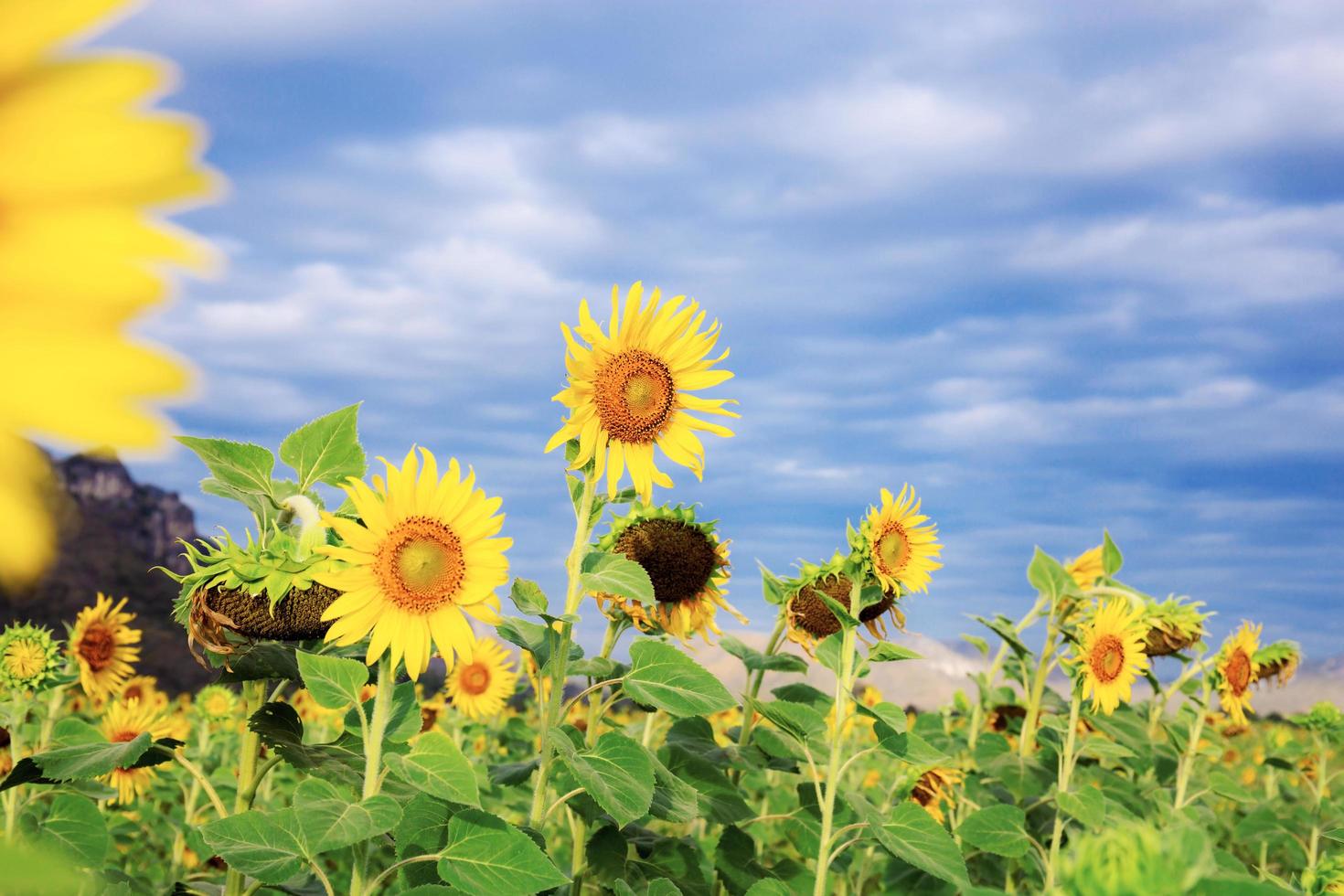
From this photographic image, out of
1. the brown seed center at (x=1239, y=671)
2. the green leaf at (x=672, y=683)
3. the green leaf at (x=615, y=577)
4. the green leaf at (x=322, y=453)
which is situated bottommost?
the green leaf at (x=672, y=683)

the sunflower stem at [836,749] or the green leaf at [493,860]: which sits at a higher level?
the sunflower stem at [836,749]

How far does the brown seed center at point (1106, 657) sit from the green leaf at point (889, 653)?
1.22 meters

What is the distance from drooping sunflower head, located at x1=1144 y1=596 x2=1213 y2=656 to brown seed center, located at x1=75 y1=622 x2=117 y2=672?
3813mm

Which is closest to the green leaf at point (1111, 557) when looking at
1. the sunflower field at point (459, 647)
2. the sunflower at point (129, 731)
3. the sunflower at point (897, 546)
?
the sunflower field at point (459, 647)

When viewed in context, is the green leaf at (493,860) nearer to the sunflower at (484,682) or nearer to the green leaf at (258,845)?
the green leaf at (258,845)

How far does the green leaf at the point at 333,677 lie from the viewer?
6.89 ft

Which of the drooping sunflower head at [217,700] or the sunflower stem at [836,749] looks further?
the drooping sunflower head at [217,700]

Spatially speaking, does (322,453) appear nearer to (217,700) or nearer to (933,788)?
(933,788)

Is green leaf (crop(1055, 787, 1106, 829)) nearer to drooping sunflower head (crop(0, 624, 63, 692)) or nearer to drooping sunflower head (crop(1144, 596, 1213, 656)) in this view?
drooping sunflower head (crop(1144, 596, 1213, 656))

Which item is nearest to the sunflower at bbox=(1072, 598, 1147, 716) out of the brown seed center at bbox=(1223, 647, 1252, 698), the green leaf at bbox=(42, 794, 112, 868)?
the brown seed center at bbox=(1223, 647, 1252, 698)

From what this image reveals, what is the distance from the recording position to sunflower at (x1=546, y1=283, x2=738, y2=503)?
2.52 m

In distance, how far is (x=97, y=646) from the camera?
4.16 meters

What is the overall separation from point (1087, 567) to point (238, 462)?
3.83 metres

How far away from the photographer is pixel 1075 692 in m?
3.74
